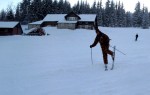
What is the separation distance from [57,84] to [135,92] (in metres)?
2.24

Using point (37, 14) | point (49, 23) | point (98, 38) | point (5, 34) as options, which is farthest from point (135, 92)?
point (37, 14)

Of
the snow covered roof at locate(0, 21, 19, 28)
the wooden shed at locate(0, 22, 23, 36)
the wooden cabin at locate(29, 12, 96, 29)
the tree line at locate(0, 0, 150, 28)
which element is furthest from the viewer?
the tree line at locate(0, 0, 150, 28)


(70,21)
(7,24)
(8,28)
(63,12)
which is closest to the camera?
(8,28)

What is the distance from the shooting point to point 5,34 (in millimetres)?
58781

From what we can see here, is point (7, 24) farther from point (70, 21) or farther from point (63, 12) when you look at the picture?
point (63, 12)

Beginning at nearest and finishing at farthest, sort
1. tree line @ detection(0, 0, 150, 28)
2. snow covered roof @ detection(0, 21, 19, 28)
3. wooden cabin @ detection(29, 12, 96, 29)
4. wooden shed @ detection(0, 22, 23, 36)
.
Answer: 1. wooden shed @ detection(0, 22, 23, 36)
2. snow covered roof @ detection(0, 21, 19, 28)
3. wooden cabin @ detection(29, 12, 96, 29)
4. tree line @ detection(0, 0, 150, 28)

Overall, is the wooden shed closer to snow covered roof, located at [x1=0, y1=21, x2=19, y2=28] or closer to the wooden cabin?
snow covered roof, located at [x1=0, y1=21, x2=19, y2=28]

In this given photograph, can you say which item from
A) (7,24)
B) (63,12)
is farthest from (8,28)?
(63,12)

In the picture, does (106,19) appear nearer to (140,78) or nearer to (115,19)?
(115,19)

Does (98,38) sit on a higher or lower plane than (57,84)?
higher

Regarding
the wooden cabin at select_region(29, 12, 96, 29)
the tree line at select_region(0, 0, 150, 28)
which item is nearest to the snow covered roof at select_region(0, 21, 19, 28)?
the wooden cabin at select_region(29, 12, 96, 29)

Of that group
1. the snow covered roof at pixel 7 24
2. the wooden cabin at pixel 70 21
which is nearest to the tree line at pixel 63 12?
the wooden cabin at pixel 70 21

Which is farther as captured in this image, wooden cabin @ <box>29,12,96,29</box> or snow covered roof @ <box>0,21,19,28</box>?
wooden cabin @ <box>29,12,96,29</box>

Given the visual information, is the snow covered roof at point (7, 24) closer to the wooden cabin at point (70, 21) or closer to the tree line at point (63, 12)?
the wooden cabin at point (70, 21)
